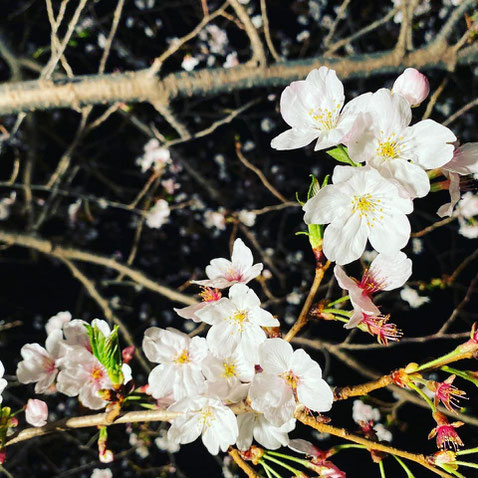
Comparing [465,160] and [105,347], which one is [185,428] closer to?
[105,347]

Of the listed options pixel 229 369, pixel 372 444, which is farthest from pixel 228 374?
pixel 372 444

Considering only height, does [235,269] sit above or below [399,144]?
below

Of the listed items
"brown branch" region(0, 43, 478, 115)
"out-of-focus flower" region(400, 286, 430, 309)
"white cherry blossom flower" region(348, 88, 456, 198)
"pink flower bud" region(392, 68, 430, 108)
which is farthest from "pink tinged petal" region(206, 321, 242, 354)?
"out-of-focus flower" region(400, 286, 430, 309)

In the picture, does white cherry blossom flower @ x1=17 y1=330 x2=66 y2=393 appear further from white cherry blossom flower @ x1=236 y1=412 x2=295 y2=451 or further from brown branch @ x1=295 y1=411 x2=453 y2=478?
brown branch @ x1=295 y1=411 x2=453 y2=478

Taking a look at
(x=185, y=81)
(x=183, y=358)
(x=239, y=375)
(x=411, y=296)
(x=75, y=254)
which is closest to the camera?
(x=239, y=375)

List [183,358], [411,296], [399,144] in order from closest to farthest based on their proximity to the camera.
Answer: [399,144] < [183,358] < [411,296]

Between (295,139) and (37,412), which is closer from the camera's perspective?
(295,139)

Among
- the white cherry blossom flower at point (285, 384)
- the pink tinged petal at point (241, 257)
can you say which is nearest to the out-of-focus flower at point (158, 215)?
the pink tinged petal at point (241, 257)
